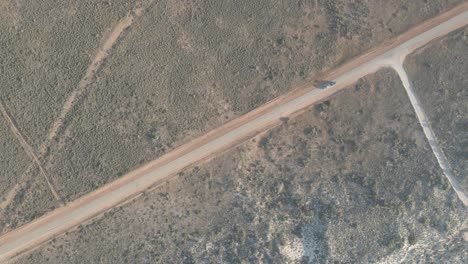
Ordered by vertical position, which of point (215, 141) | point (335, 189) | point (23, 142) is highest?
point (23, 142)

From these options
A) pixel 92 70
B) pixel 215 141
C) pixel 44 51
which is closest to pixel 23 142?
pixel 44 51

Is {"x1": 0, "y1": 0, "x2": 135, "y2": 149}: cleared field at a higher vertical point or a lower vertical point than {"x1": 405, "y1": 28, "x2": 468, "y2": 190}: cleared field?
higher

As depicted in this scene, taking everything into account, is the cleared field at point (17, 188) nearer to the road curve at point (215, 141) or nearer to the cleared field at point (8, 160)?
the cleared field at point (8, 160)

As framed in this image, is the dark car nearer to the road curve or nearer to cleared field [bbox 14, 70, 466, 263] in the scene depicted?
the road curve

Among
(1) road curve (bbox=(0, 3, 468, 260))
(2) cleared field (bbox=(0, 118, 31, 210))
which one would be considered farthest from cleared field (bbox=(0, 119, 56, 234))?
(1) road curve (bbox=(0, 3, 468, 260))

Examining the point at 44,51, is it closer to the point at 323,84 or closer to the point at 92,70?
the point at 92,70

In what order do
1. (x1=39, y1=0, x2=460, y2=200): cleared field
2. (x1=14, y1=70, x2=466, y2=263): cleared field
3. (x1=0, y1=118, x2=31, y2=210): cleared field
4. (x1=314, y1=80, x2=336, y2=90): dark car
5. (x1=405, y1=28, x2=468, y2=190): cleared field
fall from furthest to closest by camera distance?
(x1=405, y1=28, x2=468, y2=190): cleared field → (x1=314, y1=80, x2=336, y2=90): dark car → (x1=14, y1=70, x2=466, y2=263): cleared field → (x1=39, y1=0, x2=460, y2=200): cleared field → (x1=0, y1=118, x2=31, y2=210): cleared field
